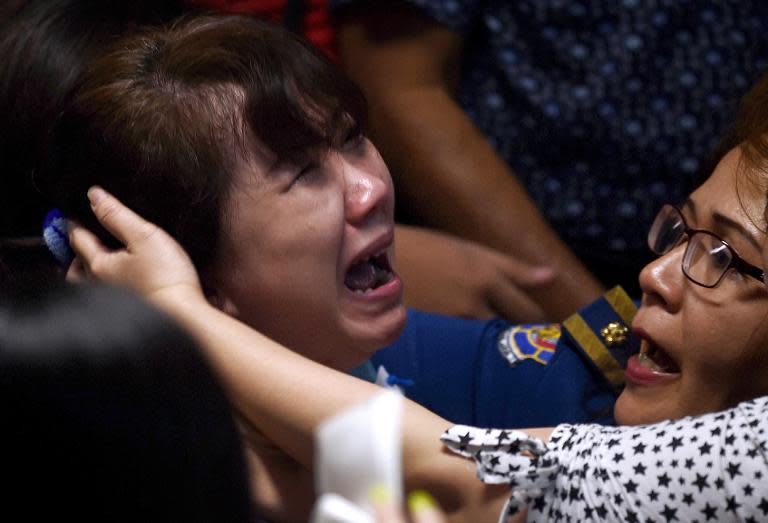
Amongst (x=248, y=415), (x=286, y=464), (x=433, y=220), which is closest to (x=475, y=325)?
(x=433, y=220)

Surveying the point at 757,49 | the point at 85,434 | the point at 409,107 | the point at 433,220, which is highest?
the point at 85,434

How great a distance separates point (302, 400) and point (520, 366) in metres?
0.50

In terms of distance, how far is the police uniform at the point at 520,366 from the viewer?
1.59 meters

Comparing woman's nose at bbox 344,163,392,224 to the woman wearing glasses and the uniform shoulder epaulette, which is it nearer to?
the woman wearing glasses

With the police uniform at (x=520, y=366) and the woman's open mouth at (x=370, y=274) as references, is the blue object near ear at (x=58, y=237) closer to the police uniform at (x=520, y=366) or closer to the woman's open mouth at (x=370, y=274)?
the woman's open mouth at (x=370, y=274)

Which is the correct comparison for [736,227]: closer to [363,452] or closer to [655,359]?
[655,359]

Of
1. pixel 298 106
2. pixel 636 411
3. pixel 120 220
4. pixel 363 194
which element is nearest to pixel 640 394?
pixel 636 411

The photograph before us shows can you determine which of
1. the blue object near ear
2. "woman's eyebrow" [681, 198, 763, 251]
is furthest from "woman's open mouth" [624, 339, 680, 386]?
the blue object near ear

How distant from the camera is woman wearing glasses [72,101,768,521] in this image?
1140mm

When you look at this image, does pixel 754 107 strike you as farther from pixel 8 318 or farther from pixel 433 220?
pixel 8 318

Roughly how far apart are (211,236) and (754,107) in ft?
2.13

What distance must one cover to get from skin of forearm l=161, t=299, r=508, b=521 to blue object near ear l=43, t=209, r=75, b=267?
8.3 inches

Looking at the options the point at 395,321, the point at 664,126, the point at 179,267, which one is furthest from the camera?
the point at 664,126

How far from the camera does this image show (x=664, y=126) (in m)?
1.86
